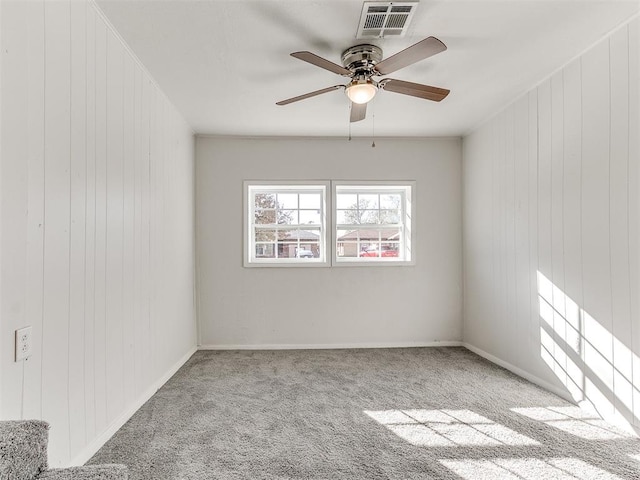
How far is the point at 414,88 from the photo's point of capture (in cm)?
247

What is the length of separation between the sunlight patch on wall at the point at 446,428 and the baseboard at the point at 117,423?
1.60 m

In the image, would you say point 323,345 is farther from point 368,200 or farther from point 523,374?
point 523,374

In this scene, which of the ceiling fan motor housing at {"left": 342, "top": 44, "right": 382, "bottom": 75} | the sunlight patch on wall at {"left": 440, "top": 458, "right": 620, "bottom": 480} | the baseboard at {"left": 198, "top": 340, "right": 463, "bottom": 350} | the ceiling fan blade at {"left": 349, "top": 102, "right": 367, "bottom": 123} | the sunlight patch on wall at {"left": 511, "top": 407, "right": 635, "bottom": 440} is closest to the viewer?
the sunlight patch on wall at {"left": 440, "top": 458, "right": 620, "bottom": 480}

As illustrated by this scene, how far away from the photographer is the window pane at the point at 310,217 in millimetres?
4508

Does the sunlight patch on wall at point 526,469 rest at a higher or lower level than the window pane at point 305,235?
lower

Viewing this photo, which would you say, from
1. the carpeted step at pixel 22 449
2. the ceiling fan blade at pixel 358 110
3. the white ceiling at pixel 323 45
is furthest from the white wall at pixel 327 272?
the carpeted step at pixel 22 449

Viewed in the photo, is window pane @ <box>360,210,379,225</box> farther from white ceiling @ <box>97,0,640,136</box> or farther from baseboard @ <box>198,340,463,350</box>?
baseboard @ <box>198,340,463,350</box>

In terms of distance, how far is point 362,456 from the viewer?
6.53 feet

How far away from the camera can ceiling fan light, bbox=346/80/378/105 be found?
7.86 ft

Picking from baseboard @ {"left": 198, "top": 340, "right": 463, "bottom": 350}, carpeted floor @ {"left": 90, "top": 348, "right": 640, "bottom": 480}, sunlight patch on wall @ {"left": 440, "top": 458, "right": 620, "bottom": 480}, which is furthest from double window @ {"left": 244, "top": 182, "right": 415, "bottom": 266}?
sunlight patch on wall @ {"left": 440, "top": 458, "right": 620, "bottom": 480}

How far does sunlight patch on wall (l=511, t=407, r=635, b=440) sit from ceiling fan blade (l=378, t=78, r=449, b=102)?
2266 mm

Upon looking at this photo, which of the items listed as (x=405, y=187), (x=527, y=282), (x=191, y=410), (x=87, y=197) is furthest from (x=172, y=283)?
(x=527, y=282)

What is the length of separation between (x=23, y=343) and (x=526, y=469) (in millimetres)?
2426

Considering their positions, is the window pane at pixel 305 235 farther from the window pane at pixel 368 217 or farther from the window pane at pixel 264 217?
the window pane at pixel 368 217
